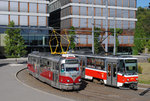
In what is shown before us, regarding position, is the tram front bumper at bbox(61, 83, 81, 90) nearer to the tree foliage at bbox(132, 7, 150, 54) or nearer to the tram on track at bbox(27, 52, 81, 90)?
the tram on track at bbox(27, 52, 81, 90)

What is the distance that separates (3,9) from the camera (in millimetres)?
63969

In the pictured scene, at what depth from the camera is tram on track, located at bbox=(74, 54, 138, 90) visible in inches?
802

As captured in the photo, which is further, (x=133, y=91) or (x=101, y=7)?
(x=101, y=7)

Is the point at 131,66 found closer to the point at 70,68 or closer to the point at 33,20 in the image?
the point at 70,68

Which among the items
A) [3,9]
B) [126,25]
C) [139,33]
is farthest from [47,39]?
[139,33]

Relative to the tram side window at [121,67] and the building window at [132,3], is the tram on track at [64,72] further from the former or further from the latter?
the building window at [132,3]

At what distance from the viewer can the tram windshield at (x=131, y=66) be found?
20.5 m

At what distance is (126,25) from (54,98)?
2452 inches

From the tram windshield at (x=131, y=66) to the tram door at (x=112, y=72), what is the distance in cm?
108

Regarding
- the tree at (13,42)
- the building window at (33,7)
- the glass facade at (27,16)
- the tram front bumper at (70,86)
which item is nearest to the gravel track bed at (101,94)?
the tram front bumper at (70,86)

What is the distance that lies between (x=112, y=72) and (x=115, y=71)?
0.45 meters

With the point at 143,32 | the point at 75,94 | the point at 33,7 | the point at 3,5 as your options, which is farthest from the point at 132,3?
the point at 75,94

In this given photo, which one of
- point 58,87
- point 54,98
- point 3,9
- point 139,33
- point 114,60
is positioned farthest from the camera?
point 139,33

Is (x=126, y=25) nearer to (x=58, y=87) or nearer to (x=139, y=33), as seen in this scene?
(x=139, y=33)
